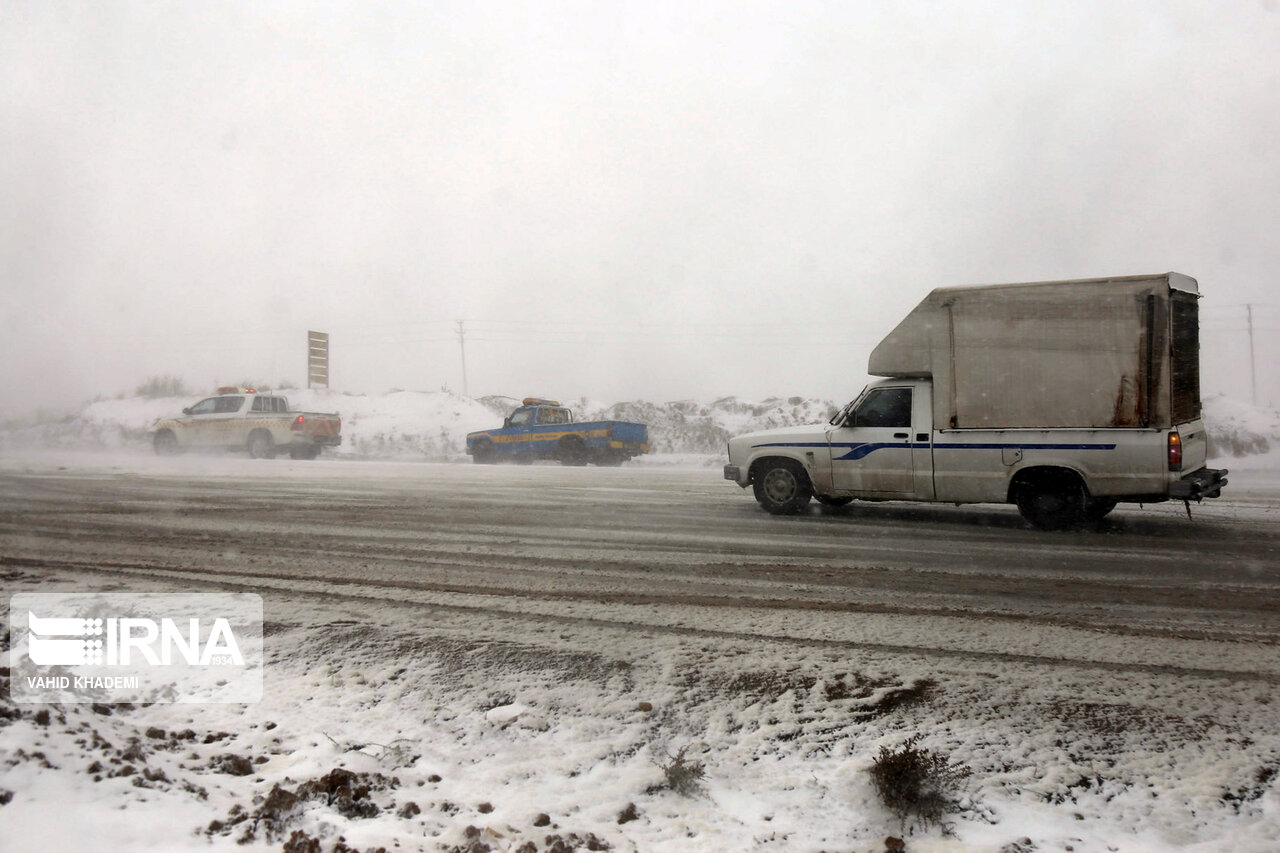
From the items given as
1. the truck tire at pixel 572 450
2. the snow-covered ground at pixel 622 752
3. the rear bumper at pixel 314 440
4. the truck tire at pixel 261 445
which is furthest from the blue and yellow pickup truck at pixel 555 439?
the snow-covered ground at pixel 622 752

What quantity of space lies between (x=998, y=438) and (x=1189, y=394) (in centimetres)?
205

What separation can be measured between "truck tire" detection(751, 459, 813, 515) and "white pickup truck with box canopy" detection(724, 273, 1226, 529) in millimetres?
503

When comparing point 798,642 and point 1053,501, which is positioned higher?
point 1053,501

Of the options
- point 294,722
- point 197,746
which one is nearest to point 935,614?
point 294,722

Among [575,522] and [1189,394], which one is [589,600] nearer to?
[575,522]

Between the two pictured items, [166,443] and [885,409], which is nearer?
[885,409]

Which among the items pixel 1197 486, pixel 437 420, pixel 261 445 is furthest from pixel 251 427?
pixel 1197 486

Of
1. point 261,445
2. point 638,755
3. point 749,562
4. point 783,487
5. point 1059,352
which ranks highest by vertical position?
point 1059,352

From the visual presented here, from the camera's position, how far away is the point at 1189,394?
7.99 meters

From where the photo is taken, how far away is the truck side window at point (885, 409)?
8617 millimetres

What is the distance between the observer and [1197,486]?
24.6 feet

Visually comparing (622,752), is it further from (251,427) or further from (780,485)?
(251,427)

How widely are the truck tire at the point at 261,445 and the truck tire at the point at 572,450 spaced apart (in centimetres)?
811

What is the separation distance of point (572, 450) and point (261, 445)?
8807mm
